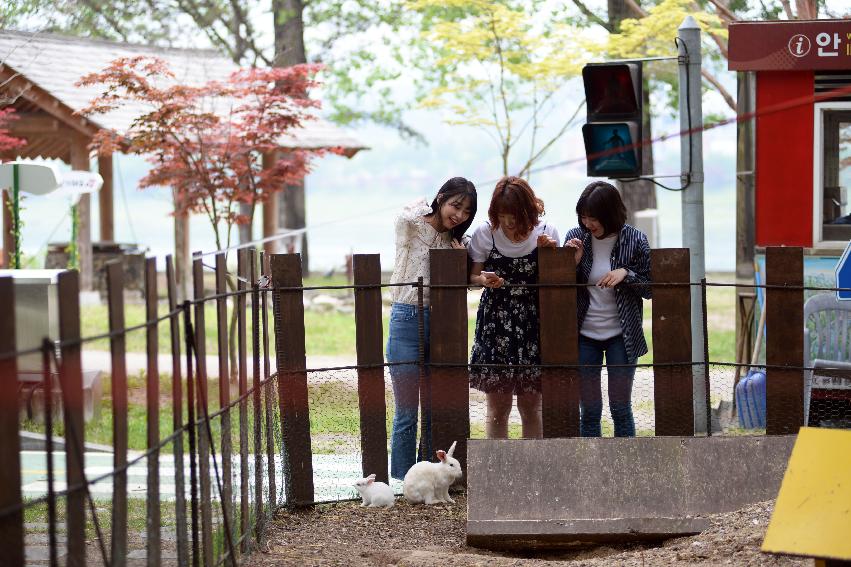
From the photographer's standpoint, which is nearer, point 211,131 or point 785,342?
point 785,342

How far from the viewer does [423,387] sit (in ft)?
21.2

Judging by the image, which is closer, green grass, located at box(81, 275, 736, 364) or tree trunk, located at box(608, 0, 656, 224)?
green grass, located at box(81, 275, 736, 364)

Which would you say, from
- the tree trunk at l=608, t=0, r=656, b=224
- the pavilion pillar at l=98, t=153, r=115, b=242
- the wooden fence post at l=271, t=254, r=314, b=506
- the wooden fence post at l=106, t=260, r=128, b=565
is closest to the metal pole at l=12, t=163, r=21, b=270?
the wooden fence post at l=271, t=254, r=314, b=506

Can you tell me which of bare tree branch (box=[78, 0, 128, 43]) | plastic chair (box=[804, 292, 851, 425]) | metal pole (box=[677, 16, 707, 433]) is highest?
bare tree branch (box=[78, 0, 128, 43])

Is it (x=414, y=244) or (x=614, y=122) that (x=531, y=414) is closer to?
(x=414, y=244)

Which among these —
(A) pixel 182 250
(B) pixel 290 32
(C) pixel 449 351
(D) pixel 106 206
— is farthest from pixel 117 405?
(B) pixel 290 32

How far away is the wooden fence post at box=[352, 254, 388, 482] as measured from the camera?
20.9 feet

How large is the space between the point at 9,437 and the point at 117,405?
0.68 meters

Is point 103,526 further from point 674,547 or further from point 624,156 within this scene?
point 624,156

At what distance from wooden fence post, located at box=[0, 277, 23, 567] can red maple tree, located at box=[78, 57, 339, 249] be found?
30.6 ft

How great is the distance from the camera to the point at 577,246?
247 inches

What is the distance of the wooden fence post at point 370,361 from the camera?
6.38 metres

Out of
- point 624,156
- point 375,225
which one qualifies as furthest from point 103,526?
point 375,225

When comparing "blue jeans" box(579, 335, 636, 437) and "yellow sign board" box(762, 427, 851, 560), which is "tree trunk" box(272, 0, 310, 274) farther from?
"yellow sign board" box(762, 427, 851, 560)
